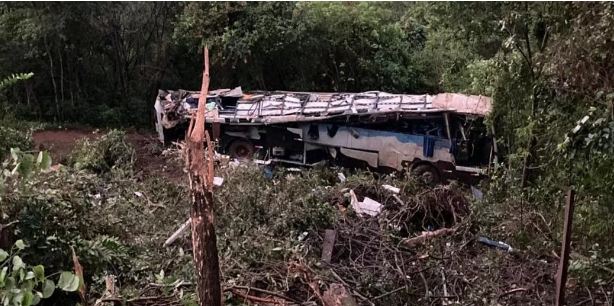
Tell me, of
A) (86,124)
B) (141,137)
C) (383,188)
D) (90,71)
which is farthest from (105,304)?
(90,71)

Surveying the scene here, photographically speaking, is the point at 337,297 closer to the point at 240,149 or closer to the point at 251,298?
the point at 251,298

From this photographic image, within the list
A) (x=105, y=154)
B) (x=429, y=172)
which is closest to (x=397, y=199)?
(x=429, y=172)

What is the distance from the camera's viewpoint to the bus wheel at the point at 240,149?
390 inches

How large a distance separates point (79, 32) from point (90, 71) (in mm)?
1156


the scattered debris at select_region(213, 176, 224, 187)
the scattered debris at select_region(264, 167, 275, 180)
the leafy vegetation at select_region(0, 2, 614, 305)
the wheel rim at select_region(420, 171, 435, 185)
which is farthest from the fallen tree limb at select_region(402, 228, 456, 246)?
the scattered debris at select_region(264, 167, 275, 180)

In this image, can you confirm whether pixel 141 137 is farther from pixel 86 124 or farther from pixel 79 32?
pixel 79 32

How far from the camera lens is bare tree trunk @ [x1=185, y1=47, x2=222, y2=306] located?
3145 millimetres

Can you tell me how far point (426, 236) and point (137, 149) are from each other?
6.52 m

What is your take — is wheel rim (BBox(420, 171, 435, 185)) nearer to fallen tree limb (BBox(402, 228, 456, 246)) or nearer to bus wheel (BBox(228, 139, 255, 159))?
fallen tree limb (BBox(402, 228, 456, 246))

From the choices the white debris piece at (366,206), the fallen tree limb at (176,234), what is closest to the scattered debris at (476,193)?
the white debris piece at (366,206)

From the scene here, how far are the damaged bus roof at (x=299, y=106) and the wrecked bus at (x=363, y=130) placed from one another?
0.02 meters

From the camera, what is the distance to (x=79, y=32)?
1251 centimetres

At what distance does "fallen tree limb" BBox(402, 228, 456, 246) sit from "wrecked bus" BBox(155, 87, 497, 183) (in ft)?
7.02

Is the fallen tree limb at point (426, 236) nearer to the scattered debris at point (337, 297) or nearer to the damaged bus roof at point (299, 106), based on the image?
the scattered debris at point (337, 297)
